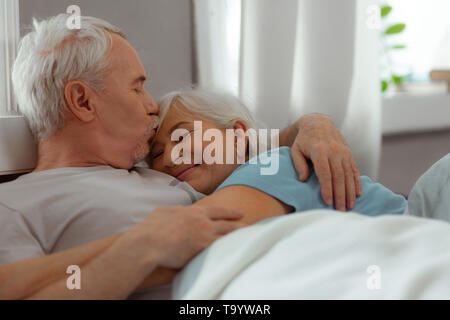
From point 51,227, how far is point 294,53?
3.56 feet

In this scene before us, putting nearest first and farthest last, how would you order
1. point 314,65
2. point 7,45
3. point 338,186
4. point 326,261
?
point 326,261
point 338,186
point 7,45
point 314,65

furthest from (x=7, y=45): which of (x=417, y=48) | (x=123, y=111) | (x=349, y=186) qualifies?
(x=417, y=48)

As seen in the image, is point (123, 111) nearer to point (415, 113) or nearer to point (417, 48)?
point (415, 113)

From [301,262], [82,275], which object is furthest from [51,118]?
[301,262]

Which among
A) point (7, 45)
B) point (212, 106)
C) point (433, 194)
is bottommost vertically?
point (433, 194)

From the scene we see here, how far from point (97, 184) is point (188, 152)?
231 millimetres

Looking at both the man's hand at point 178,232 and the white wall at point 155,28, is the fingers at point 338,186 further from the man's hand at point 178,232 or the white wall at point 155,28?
the white wall at point 155,28

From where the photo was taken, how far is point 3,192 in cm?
98

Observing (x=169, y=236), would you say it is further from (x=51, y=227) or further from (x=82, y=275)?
(x=51, y=227)

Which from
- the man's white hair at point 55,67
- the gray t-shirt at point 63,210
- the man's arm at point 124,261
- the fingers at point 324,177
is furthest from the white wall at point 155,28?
the man's arm at point 124,261

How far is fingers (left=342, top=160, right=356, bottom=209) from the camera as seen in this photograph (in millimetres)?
1088

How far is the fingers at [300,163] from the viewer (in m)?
1.08

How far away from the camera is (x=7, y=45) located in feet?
4.72

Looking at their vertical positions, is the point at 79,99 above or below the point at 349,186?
above
